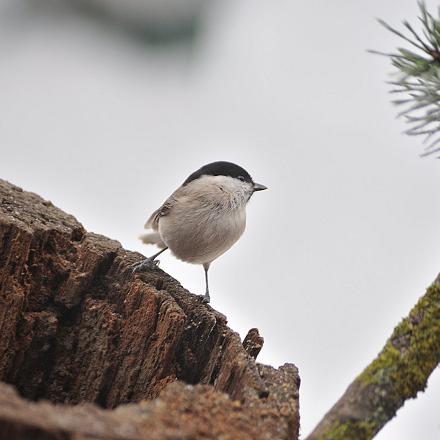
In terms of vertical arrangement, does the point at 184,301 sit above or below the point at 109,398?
above

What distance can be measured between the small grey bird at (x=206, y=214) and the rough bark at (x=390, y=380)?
6.43ft

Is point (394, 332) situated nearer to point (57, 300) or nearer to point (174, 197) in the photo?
point (57, 300)

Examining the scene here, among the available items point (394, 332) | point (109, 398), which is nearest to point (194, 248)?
point (109, 398)

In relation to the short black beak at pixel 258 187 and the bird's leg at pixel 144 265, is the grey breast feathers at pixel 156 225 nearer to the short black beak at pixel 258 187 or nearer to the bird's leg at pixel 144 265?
the short black beak at pixel 258 187

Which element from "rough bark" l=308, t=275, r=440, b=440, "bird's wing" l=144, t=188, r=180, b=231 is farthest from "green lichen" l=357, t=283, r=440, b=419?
"bird's wing" l=144, t=188, r=180, b=231

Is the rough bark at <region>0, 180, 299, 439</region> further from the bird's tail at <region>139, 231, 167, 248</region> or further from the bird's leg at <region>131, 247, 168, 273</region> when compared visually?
the bird's tail at <region>139, 231, 167, 248</region>

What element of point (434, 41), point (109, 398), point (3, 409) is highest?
point (434, 41)

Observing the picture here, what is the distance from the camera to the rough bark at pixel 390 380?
137 centimetres

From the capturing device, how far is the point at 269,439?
56.8 inches

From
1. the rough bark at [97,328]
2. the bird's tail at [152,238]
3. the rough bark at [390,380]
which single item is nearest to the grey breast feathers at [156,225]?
the bird's tail at [152,238]

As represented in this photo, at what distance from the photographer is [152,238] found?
13.1 feet

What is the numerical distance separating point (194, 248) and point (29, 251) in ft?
4.35

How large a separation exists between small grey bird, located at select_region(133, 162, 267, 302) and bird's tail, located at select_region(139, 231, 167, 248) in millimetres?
259

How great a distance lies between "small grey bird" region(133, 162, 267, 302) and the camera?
340 cm
